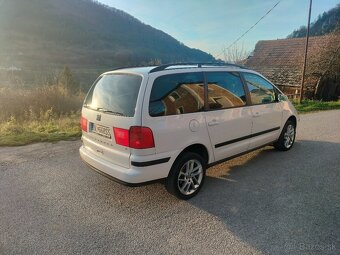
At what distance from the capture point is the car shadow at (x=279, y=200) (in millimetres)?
3063

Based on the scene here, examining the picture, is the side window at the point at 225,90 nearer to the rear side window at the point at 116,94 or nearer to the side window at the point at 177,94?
the side window at the point at 177,94

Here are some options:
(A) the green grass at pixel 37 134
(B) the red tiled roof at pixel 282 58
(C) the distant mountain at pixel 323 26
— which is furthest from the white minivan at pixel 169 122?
(C) the distant mountain at pixel 323 26

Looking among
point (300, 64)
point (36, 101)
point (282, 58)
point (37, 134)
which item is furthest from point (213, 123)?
point (282, 58)

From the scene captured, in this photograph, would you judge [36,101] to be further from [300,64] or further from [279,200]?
[300,64]

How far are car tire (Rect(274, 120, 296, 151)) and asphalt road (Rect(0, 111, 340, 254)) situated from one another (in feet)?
2.02

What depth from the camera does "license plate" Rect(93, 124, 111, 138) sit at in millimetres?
3756

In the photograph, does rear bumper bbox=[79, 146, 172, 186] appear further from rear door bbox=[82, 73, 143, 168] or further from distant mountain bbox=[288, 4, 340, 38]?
distant mountain bbox=[288, 4, 340, 38]

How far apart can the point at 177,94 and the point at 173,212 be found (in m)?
1.55

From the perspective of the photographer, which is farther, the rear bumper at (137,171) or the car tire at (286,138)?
the car tire at (286,138)

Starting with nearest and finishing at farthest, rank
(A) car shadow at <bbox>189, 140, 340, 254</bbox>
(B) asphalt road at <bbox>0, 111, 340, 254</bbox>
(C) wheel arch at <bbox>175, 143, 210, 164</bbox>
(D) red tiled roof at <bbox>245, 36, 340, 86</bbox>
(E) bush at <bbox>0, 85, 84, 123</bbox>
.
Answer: (B) asphalt road at <bbox>0, 111, 340, 254</bbox> → (A) car shadow at <bbox>189, 140, 340, 254</bbox> → (C) wheel arch at <bbox>175, 143, 210, 164</bbox> → (E) bush at <bbox>0, 85, 84, 123</bbox> → (D) red tiled roof at <bbox>245, 36, 340, 86</bbox>

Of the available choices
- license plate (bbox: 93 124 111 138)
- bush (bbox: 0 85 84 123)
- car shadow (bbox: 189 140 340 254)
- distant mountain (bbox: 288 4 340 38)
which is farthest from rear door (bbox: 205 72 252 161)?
distant mountain (bbox: 288 4 340 38)

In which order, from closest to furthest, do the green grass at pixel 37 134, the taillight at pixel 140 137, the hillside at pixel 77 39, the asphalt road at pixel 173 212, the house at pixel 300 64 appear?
1. the asphalt road at pixel 173 212
2. the taillight at pixel 140 137
3. the green grass at pixel 37 134
4. the house at pixel 300 64
5. the hillside at pixel 77 39

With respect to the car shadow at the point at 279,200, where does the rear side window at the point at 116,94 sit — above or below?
Answer: above

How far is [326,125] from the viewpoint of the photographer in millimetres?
9047
